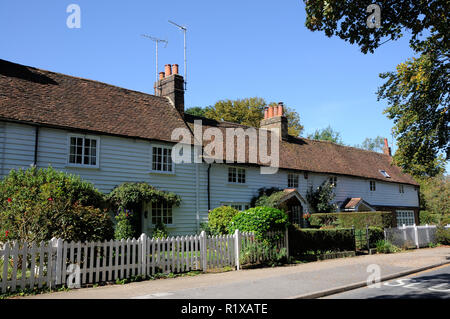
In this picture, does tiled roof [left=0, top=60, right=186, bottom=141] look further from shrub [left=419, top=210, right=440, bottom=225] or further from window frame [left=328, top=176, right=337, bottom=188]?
shrub [left=419, top=210, right=440, bottom=225]

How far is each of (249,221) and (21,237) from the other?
24.7 feet

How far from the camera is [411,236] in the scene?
71.6ft

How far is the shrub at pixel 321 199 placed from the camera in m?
25.0

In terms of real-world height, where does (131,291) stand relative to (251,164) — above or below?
below

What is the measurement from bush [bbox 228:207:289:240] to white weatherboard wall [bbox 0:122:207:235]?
184 inches

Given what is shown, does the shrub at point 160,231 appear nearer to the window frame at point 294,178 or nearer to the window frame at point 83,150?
the window frame at point 83,150

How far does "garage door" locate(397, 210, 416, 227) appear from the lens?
33500 mm

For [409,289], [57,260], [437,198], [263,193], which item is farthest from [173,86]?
[437,198]

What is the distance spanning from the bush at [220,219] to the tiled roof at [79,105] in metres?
4.44

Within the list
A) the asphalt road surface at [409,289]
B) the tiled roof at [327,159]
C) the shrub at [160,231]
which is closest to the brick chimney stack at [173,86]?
the tiled roof at [327,159]
